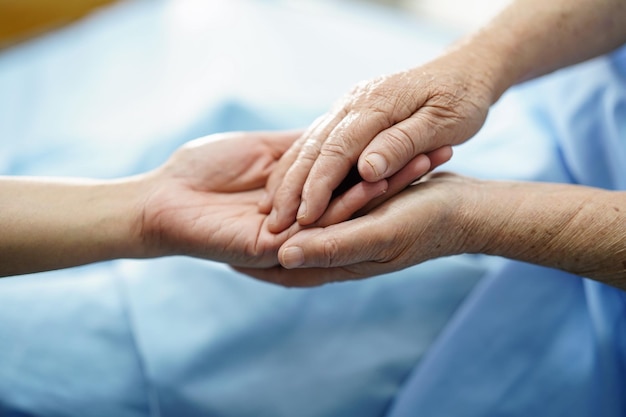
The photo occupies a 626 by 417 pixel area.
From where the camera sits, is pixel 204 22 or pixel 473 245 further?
pixel 204 22

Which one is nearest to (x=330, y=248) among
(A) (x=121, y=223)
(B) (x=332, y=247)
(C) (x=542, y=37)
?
(B) (x=332, y=247)

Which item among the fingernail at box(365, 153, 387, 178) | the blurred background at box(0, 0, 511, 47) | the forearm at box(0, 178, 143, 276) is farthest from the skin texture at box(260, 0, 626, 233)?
the blurred background at box(0, 0, 511, 47)

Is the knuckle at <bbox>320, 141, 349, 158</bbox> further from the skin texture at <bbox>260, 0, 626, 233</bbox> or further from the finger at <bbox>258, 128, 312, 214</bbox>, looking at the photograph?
the finger at <bbox>258, 128, 312, 214</bbox>

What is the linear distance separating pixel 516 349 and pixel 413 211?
35 cm

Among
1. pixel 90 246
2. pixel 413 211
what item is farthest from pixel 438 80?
pixel 90 246

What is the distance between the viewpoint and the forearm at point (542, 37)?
112cm

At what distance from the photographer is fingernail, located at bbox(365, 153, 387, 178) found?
0.92 meters

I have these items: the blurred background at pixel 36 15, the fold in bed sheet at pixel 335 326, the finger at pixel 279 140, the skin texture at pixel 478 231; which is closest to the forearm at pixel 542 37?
the fold in bed sheet at pixel 335 326

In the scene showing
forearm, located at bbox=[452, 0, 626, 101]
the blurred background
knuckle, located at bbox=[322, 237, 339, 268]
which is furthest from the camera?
the blurred background

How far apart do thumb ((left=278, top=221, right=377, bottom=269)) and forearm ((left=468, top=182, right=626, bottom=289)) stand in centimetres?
19

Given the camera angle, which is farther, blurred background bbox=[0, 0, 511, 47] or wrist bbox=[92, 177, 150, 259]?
blurred background bbox=[0, 0, 511, 47]

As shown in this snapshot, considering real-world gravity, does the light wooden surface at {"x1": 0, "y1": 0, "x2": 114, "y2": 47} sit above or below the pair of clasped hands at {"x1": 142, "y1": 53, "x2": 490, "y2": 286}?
above

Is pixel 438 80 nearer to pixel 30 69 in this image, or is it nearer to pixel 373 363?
pixel 373 363

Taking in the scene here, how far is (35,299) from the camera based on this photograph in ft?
3.64
